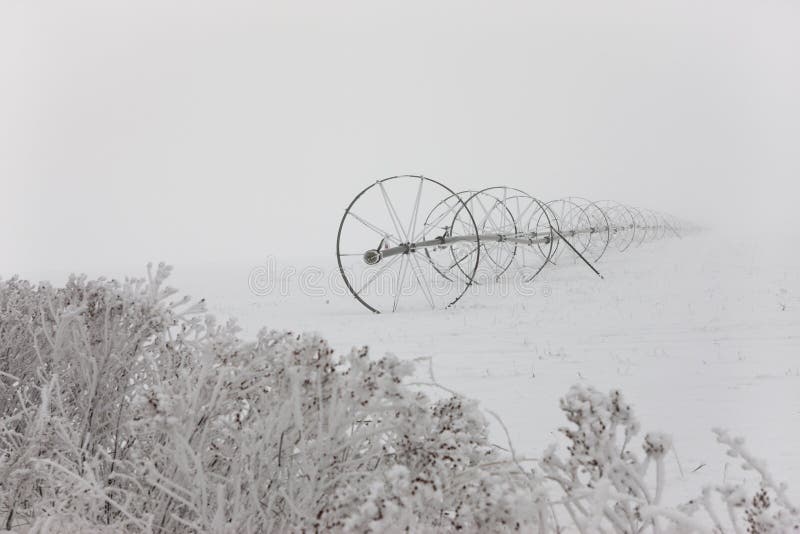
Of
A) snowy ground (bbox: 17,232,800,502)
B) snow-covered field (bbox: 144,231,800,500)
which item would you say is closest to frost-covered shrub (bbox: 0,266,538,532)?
snow-covered field (bbox: 144,231,800,500)

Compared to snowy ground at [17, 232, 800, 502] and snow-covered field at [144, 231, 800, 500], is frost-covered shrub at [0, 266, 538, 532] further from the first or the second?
snowy ground at [17, 232, 800, 502]

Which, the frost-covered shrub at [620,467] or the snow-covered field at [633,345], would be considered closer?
the frost-covered shrub at [620,467]

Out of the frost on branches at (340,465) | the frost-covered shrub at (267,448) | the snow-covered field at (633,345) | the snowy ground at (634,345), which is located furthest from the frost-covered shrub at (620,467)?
the snowy ground at (634,345)

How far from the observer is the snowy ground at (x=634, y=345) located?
4.11 metres

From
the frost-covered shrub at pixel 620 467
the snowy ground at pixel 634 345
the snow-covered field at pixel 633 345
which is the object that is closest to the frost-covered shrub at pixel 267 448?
the frost-covered shrub at pixel 620 467

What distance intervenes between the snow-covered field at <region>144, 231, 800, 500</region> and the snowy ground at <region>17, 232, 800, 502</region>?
0.06 feet

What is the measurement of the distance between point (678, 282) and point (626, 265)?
17.2 feet

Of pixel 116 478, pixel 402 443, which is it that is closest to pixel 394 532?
pixel 402 443

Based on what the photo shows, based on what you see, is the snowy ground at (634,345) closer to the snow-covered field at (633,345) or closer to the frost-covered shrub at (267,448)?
the snow-covered field at (633,345)

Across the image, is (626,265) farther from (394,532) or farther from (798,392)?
(394,532)

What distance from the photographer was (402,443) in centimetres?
192

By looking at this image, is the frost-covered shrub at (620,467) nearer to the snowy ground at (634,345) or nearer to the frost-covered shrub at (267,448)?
the frost-covered shrub at (267,448)

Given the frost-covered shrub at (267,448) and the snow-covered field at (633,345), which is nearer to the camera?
the frost-covered shrub at (267,448)

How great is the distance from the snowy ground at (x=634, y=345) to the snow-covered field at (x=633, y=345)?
2 cm
